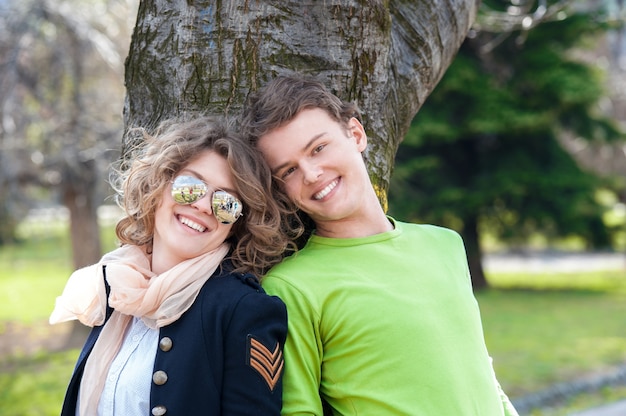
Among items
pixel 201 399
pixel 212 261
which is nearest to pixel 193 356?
pixel 201 399

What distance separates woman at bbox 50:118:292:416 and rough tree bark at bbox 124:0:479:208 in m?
0.16

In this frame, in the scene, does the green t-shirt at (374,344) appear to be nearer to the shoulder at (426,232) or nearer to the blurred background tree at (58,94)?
the shoulder at (426,232)

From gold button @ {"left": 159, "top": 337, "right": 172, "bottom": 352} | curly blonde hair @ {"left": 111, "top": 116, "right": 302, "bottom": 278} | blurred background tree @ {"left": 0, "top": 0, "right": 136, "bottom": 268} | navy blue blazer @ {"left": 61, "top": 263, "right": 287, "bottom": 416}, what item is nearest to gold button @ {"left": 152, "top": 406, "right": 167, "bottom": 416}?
navy blue blazer @ {"left": 61, "top": 263, "right": 287, "bottom": 416}

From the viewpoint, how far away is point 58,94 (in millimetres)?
8117

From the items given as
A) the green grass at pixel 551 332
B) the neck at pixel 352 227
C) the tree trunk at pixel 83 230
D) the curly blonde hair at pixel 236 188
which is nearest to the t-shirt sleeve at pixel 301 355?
the curly blonde hair at pixel 236 188

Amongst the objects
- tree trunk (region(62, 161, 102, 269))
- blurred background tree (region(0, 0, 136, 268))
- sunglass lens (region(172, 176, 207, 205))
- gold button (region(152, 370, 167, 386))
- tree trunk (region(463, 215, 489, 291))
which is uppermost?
sunglass lens (region(172, 176, 207, 205))

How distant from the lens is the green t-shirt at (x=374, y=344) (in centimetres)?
189

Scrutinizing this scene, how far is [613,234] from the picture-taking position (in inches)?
535

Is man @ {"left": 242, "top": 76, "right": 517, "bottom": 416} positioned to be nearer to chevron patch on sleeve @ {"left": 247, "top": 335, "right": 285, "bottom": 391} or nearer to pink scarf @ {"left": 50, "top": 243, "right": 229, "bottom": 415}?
chevron patch on sleeve @ {"left": 247, "top": 335, "right": 285, "bottom": 391}

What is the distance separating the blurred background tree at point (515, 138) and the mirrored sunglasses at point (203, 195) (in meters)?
10.2

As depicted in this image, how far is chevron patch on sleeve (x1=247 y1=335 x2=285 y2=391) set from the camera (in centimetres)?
177

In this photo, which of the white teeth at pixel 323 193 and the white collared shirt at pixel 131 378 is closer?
the white collared shirt at pixel 131 378

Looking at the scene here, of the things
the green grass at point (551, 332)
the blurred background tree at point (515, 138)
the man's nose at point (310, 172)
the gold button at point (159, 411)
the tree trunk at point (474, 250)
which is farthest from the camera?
the tree trunk at point (474, 250)

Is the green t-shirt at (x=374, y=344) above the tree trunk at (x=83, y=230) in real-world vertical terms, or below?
above
